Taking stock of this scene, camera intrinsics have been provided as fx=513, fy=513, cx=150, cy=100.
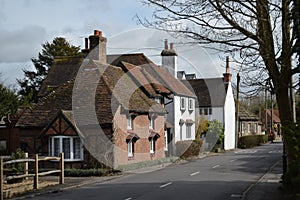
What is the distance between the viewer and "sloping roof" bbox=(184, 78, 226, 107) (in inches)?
2559

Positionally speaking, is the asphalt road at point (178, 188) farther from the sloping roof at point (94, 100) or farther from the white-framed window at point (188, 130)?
the white-framed window at point (188, 130)

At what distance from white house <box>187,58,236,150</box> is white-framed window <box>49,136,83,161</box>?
30.7 metres

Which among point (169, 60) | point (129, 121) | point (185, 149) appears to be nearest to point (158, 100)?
point (185, 149)

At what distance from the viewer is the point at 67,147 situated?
108ft

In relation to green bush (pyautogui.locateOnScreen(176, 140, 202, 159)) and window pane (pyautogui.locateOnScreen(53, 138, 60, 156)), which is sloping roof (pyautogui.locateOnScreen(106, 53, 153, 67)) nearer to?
green bush (pyautogui.locateOnScreen(176, 140, 202, 159))

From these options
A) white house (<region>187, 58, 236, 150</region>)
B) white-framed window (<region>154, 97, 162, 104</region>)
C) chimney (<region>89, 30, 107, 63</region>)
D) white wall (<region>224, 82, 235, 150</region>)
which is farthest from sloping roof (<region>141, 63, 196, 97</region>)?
white wall (<region>224, 82, 235, 150</region>)

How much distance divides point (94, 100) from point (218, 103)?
31.9 meters

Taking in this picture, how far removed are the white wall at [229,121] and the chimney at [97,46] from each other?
85.4ft

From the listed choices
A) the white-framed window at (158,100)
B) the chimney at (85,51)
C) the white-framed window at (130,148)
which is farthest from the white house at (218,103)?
the white-framed window at (130,148)

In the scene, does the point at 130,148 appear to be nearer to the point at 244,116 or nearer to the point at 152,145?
the point at 152,145

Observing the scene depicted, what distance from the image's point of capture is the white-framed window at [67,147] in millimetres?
32500

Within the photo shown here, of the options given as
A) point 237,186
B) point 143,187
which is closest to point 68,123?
point 143,187

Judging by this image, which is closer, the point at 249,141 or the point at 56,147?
the point at 56,147

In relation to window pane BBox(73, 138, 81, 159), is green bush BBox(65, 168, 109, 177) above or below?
below
